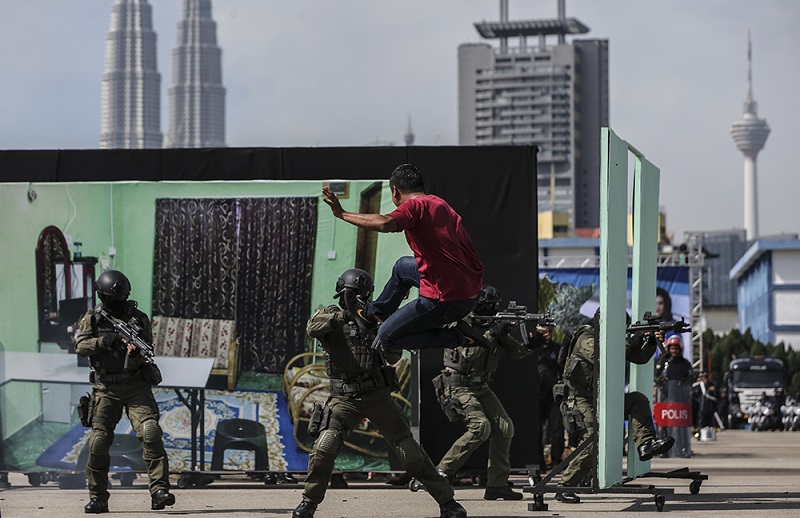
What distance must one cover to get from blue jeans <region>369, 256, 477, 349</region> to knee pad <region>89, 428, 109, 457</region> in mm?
2623

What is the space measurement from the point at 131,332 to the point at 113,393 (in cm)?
49

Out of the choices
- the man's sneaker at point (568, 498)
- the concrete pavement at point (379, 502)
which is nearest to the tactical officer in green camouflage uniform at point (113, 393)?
the concrete pavement at point (379, 502)

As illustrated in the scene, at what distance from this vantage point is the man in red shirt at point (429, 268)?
8289 millimetres

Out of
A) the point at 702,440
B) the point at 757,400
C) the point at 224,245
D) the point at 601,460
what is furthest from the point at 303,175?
the point at 757,400

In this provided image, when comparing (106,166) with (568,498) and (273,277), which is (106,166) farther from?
(568,498)

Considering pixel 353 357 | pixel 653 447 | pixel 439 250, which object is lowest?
pixel 653 447

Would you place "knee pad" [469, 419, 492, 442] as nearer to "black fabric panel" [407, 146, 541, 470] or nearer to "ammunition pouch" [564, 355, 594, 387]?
"ammunition pouch" [564, 355, 594, 387]

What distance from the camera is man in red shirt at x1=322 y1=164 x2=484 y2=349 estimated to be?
8.29 metres

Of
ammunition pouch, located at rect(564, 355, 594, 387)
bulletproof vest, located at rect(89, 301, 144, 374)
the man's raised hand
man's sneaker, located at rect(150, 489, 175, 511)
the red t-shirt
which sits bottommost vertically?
man's sneaker, located at rect(150, 489, 175, 511)

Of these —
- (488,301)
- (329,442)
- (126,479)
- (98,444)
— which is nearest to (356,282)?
(329,442)

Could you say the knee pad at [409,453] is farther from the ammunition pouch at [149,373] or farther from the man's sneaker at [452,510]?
the ammunition pouch at [149,373]

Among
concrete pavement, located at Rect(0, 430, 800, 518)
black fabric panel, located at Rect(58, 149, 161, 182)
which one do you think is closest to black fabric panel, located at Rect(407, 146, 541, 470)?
concrete pavement, located at Rect(0, 430, 800, 518)

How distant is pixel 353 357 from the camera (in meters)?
9.46

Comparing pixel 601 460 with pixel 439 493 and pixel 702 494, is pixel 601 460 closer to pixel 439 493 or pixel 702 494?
pixel 439 493
